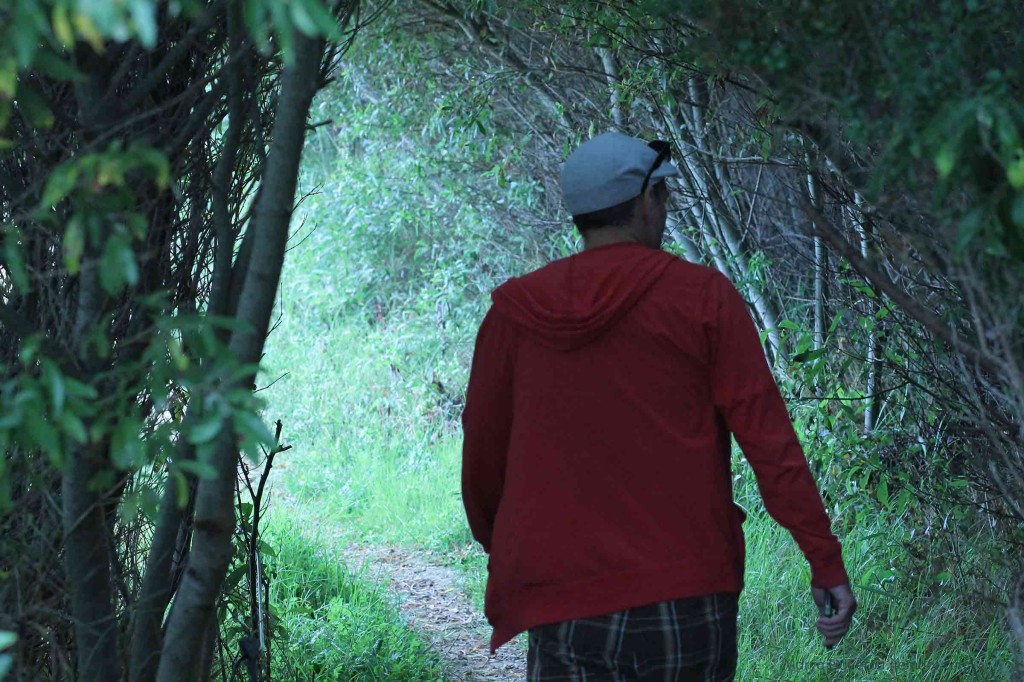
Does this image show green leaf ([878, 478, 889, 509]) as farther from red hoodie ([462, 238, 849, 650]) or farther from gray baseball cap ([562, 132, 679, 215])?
gray baseball cap ([562, 132, 679, 215])

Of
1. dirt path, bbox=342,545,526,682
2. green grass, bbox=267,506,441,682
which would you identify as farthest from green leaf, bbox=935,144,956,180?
dirt path, bbox=342,545,526,682

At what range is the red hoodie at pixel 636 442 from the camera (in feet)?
8.21

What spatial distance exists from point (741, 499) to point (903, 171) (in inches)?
184

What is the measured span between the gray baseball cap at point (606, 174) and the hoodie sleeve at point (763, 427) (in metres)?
0.29

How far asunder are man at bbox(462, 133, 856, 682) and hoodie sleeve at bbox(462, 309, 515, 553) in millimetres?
65

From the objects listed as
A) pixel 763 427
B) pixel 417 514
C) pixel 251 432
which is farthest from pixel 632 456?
pixel 417 514

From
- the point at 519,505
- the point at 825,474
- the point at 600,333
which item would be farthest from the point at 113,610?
the point at 825,474

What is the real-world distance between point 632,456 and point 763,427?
0.31m

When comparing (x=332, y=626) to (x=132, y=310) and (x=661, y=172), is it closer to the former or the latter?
(x=132, y=310)

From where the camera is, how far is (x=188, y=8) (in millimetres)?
1517

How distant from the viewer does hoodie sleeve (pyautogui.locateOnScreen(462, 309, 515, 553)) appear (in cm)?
272

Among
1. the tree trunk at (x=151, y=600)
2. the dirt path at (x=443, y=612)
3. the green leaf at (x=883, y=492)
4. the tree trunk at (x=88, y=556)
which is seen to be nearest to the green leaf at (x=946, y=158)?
the tree trunk at (x=88, y=556)

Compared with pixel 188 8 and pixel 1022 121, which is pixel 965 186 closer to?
pixel 1022 121

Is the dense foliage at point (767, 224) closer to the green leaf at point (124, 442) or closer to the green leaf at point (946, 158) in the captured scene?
the green leaf at point (946, 158)
